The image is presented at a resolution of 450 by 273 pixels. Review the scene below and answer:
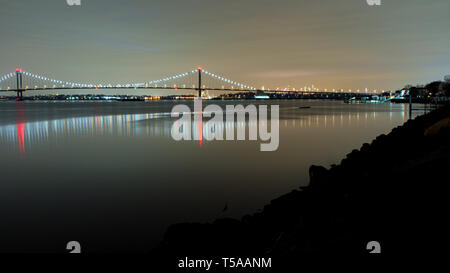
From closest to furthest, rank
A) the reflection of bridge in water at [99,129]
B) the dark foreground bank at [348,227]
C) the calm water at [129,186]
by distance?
the dark foreground bank at [348,227]
the calm water at [129,186]
the reflection of bridge in water at [99,129]

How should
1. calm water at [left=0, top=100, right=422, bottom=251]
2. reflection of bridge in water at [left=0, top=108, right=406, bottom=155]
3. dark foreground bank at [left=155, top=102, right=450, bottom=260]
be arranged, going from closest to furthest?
dark foreground bank at [left=155, top=102, right=450, bottom=260]
calm water at [left=0, top=100, right=422, bottom=251]
reflection of bridge in water at [left=0, top=108, right=406, bottom=155]

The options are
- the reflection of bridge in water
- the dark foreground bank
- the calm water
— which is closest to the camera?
the dark foreground bank

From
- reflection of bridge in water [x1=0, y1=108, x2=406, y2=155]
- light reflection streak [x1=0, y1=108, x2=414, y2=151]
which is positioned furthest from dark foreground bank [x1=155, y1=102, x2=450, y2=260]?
reflection of bridge in water [x1=0, y1=108, x2=406, y2=155]

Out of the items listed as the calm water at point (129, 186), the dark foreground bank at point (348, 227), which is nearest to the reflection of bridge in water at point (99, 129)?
the calm water at point (129, 186)

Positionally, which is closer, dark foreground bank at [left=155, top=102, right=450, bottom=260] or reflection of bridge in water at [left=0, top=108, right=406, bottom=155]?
dark foreground bank at [left=155, top=102, right=450, bottom=260]

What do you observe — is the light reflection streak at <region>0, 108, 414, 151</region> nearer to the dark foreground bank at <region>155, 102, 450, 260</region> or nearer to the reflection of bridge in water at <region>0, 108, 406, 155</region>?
the reflection of bridge in water at <region>0, 108, 406, 155</region>

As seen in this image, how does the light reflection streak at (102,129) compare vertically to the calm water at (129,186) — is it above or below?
above

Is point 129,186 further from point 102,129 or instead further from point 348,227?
point 102,129

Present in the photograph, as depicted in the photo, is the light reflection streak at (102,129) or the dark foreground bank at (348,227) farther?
the light reflection streak at (102,129)

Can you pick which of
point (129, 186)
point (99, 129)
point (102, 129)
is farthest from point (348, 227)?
point (99, 129)

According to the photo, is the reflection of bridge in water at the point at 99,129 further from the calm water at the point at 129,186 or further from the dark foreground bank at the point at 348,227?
the dark foreground bank at the point at 348,227
